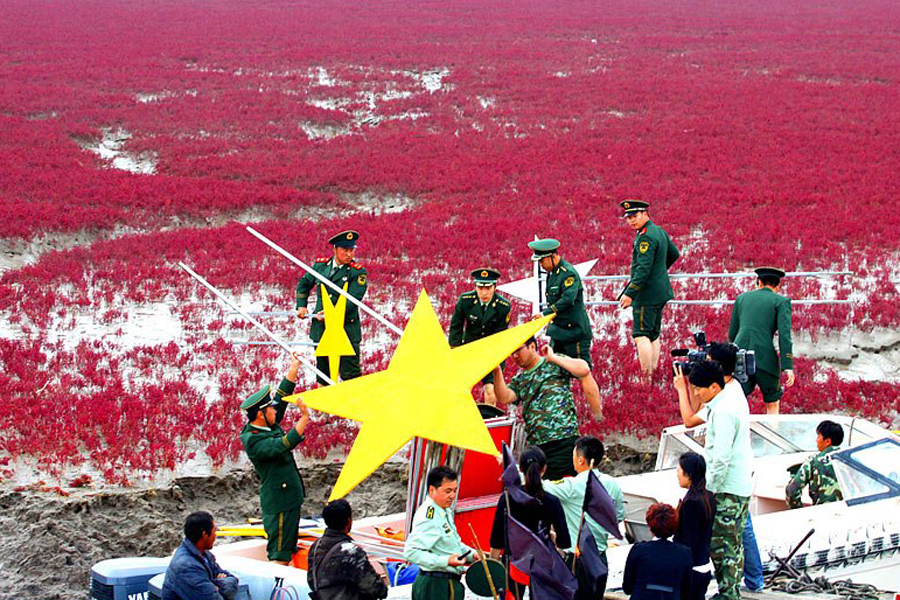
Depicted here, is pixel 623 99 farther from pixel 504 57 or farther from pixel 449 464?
pixel 449 464

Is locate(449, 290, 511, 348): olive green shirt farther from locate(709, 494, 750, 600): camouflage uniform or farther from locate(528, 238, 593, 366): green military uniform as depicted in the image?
locate(709, 494, 750, 600): camouflage uniform

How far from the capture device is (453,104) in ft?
110

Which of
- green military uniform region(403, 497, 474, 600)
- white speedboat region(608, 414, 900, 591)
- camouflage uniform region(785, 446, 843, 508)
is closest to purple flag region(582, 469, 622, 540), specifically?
white speedboat region(608, 414, 900, 591)

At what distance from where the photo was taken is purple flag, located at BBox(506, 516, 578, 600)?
6.27 m

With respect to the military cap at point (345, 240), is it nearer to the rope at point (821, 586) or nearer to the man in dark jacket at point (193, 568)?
the man in dark jacket at point (193, 568)

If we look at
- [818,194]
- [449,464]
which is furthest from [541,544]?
[818,194]

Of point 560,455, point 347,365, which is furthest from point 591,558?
point 347,365

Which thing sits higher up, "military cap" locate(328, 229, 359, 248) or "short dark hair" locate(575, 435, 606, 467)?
"military cap" locate(328, 229, 359, 248)

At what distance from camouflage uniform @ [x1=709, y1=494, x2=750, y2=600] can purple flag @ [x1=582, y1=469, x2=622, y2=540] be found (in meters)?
0.64

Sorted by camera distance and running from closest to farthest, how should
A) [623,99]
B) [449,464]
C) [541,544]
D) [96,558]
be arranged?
1. [541,544]
2. [449,464]
3. [96,558]
4. [623,99]

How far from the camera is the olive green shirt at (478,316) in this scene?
33.3 feet

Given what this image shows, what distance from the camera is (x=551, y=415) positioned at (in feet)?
26.2

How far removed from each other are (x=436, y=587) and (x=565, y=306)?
4443 millimetres

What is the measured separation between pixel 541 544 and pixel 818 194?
Answer: 17.1 metres
